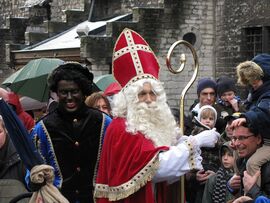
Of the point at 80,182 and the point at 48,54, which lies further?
the point at 48,54

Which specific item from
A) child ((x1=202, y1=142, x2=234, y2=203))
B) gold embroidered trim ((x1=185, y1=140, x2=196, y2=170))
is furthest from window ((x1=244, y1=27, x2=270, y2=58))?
gold embroidered trim ((x1=185, y1=140, x2=196, y2=170))

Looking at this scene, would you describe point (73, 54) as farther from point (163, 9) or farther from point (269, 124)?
point (269, 124)

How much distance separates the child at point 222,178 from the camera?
7141 mm

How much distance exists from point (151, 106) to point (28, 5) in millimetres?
24459

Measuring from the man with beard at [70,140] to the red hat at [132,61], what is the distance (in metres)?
0.32

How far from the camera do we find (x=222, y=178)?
7191mm

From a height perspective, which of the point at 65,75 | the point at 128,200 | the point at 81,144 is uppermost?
the point at 65,75

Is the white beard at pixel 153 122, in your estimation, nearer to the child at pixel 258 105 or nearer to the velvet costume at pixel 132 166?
the velvet costume at pixel 132 166

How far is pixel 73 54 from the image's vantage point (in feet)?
65.0

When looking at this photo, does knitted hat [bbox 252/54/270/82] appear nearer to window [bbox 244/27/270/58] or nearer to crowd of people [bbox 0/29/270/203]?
crowd of people [bbox 0/29/270/203]

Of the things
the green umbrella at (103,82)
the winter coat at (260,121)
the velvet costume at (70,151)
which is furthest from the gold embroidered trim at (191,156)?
the green umbrella at (103,82)

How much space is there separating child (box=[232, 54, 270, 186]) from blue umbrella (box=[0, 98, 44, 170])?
1589mm

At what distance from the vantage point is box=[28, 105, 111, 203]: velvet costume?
6.05m

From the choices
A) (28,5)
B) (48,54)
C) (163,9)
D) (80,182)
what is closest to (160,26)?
(163,9)
